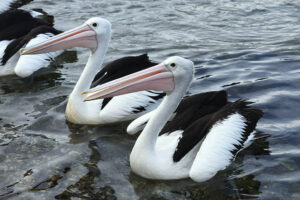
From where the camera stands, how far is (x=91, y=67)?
191 inches

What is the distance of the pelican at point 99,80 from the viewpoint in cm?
461

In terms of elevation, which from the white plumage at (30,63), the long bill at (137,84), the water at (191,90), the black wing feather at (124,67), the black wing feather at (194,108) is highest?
the long bill at (137,84)

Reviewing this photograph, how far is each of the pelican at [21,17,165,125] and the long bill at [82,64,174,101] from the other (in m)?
0.93

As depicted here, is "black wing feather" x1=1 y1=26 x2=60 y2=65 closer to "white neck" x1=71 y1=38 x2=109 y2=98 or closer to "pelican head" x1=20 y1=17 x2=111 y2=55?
"pelican head" x1=20 y1=17 x2=111 y2=55

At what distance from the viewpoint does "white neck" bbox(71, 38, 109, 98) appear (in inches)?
189

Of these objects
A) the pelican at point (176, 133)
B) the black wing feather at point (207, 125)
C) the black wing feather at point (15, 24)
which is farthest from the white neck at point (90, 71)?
the black wing feather at point (15, 24)

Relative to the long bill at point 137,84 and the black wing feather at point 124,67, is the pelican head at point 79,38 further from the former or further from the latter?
the long bill at point 137,84

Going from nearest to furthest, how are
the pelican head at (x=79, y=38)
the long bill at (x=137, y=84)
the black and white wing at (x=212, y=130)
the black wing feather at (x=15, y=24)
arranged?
the black and white wing at (x=212, y=130) → the long bill at (x=137, y=84) → the pelican head at (x=79, y=38) → the black wing feather at (x=15, y=24)

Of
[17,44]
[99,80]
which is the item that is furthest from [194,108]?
[17,44]

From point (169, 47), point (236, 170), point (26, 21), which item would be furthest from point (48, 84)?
point (236, 170)

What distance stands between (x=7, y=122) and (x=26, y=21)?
2.05 metres

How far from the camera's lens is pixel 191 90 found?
5.53 metres

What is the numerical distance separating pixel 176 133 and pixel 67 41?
158 cm

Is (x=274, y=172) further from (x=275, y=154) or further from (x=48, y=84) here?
(x=48, y=84)
